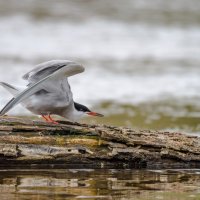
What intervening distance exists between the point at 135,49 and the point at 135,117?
32.0 feet

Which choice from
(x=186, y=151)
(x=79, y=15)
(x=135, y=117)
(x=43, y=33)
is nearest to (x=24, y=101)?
(x=186, y=151)

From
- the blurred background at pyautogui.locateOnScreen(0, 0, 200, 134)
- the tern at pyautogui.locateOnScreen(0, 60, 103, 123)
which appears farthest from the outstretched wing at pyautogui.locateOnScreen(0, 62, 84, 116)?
the blurred background at pyautogui.locateOnScreen(0, 0, 200, 134)

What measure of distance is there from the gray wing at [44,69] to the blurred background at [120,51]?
138 inches

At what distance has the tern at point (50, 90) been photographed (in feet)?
26.1

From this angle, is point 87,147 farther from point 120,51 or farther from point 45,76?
point 120,51

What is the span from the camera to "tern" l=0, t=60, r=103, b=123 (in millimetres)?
7941

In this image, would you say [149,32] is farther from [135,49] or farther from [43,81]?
[43,81]

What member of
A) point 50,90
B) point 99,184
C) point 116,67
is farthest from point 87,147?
point 116,67

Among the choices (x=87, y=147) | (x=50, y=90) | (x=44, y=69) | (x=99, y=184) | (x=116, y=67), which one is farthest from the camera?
(x=116, y=67)

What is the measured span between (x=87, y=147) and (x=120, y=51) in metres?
14.2

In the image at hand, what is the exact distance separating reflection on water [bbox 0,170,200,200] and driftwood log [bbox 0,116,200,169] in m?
0.10

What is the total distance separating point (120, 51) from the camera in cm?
2175

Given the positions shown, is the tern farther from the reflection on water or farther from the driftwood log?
the reflection on water

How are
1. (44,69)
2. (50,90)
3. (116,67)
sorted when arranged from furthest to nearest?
(116,67)
(50,90)
(44,69)
